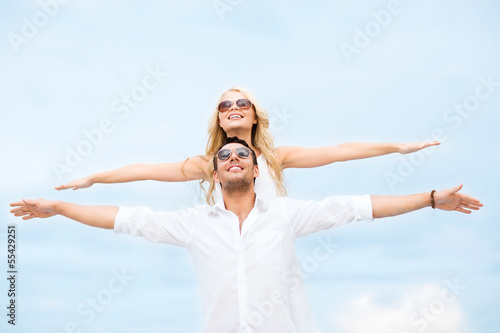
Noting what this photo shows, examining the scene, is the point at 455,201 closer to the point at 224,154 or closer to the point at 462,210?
→ the point at 462,210

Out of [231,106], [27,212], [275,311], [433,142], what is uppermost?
[231,106]

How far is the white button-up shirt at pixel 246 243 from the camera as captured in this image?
6.20 metres

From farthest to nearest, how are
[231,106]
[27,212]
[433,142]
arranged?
[231,106] < [433,142] < [27,212]

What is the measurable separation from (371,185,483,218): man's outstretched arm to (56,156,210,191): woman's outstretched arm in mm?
3050

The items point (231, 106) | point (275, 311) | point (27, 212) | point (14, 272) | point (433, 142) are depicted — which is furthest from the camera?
point (14, 272)

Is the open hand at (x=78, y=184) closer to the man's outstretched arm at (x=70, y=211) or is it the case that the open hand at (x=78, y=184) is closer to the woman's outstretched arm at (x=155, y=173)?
the woman's outstretched arm at (x=155, y=173)

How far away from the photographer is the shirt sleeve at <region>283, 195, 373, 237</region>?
635cm

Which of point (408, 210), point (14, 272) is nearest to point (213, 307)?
point (408, 210)

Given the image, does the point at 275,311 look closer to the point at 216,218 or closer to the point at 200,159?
the point at 216,218

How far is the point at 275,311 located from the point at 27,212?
336 cm

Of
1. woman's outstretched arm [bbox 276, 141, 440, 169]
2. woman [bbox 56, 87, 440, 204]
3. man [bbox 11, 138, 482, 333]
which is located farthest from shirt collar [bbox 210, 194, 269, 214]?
woman's outstretched arm [bbox 276, 141, 440, 169]

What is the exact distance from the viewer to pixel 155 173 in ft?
29.5

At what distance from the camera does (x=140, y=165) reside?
358 inches

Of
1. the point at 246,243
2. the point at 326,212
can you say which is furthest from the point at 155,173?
the point at 326,212
